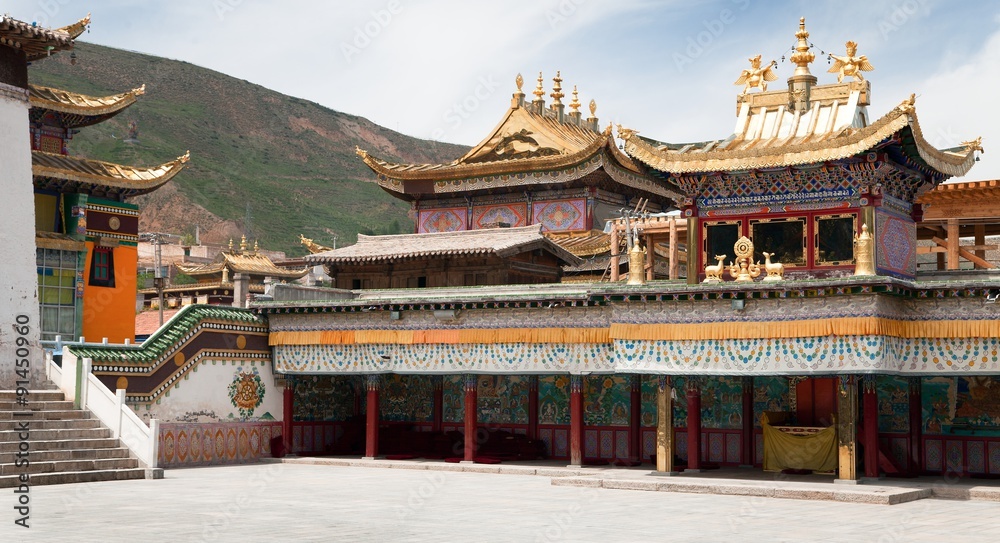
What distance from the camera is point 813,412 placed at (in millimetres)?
24625

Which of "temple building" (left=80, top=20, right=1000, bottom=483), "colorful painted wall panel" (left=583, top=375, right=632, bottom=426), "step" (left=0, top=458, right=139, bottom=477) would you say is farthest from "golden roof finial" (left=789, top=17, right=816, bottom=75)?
"step" (left=0, top=458, right=139, bottom=477)

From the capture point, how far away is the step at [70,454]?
2175 centimetres

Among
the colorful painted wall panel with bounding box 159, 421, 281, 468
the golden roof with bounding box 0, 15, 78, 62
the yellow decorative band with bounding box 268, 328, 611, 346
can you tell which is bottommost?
the colorful painted wall panel with bounding box 159, 421, 281, 468

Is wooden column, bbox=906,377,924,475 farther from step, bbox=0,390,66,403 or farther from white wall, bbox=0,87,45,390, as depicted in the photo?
white wall, bbox=0,87,45,390

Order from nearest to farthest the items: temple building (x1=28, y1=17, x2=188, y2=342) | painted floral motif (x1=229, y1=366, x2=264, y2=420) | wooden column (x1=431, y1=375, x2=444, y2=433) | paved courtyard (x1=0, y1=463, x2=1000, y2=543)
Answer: paved courtyard (x1=0, y1=463, x2=1000, y2=543), painted floral motif (x1=229, y1=366, x2=264, y2=420), wooden column (x1=431, y1=375, x2=444, y2=433), temple building (x1=28, y1=17, x2=188, y2=342)

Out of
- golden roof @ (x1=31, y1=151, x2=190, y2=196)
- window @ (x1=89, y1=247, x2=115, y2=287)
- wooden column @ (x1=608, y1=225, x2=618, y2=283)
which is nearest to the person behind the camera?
wooden column @ (x1=608, y1=225, x2=618, y2=283)

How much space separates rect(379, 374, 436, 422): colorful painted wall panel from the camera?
101 ft

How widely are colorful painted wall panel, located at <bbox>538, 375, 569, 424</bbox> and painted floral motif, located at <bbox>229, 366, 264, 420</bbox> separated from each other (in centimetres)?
663

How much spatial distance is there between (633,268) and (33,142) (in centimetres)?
1929

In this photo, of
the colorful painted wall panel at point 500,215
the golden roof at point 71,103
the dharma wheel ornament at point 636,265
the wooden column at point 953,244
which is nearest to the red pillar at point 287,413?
the colorful painted wall panel at point 500,215

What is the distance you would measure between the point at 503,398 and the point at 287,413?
5.19 m

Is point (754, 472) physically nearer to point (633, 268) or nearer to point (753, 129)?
point (633, 268)

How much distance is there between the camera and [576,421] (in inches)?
1027

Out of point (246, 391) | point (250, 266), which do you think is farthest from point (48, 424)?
point (250, 266)
